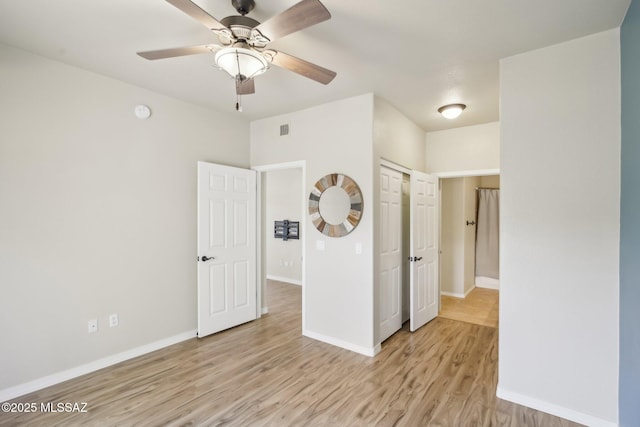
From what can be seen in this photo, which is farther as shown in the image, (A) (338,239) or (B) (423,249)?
(B) (423,249)

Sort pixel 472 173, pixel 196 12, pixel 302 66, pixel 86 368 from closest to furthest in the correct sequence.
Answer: pixel 196 12
pixel 302 66
pixel 86 368
pixel 472 173

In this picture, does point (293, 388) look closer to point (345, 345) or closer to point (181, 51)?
point (345, 345)

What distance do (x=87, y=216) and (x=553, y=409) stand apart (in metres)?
4.15

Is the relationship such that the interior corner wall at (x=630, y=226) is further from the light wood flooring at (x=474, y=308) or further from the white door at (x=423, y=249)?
the light wood flooring at (x=474, y=308)

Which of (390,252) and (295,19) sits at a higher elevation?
(295,19)

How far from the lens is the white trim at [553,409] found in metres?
2.15

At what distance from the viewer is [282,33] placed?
174 cm

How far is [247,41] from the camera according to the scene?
1.92 meters

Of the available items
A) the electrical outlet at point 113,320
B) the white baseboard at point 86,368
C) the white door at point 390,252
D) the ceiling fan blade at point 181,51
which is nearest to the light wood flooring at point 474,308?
the white door at point 390,252

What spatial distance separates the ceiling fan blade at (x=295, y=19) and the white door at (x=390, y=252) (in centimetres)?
206

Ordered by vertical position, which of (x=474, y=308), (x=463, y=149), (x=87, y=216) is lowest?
(x=474, y=308)

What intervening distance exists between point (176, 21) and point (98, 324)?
2700mm

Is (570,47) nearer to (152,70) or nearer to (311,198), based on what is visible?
(311,198)

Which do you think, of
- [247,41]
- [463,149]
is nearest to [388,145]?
[463,149]
